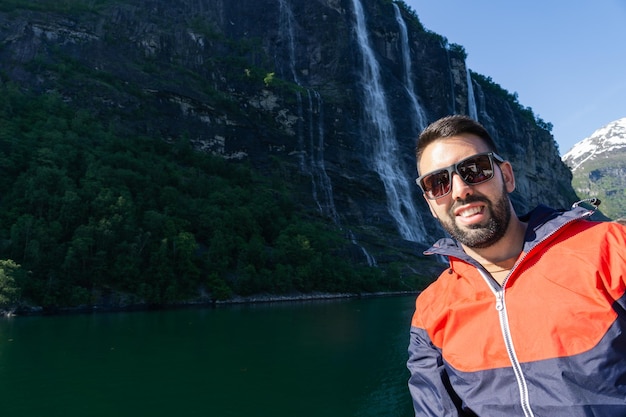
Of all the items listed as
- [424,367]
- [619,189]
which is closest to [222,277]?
[424,367]

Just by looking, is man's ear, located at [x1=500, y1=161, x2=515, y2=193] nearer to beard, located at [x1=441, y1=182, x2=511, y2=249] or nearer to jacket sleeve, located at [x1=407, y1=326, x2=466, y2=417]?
beard, located at [x1=441, y1=182, x2=511, y2=249]

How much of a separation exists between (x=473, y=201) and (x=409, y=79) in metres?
75.5

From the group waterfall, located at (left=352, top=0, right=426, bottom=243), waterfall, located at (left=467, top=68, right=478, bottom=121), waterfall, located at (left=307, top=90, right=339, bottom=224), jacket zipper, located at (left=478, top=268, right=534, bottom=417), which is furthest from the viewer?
waterfall, located at (left=467, top=68, right=478, bottom=121)

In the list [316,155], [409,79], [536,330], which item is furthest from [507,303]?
[409,79]

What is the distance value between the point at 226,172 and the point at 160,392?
4453 cm

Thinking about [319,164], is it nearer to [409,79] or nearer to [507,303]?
[409,79]

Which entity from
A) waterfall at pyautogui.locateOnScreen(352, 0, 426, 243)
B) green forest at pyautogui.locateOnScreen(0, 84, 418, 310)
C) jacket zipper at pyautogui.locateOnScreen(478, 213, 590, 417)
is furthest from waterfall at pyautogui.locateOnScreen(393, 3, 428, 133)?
jacket zipper at pyautogui.locateOnScreen(478, 213, 590, 417)

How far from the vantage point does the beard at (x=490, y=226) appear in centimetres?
196

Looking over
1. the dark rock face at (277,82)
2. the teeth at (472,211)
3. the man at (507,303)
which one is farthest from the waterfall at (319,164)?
the teeth at (472,211)

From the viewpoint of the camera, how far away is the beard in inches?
77.2

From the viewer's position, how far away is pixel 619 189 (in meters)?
165

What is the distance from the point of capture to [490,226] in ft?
6.42

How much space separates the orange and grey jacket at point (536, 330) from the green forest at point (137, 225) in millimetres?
32818

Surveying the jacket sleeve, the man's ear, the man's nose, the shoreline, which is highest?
the shoreline
